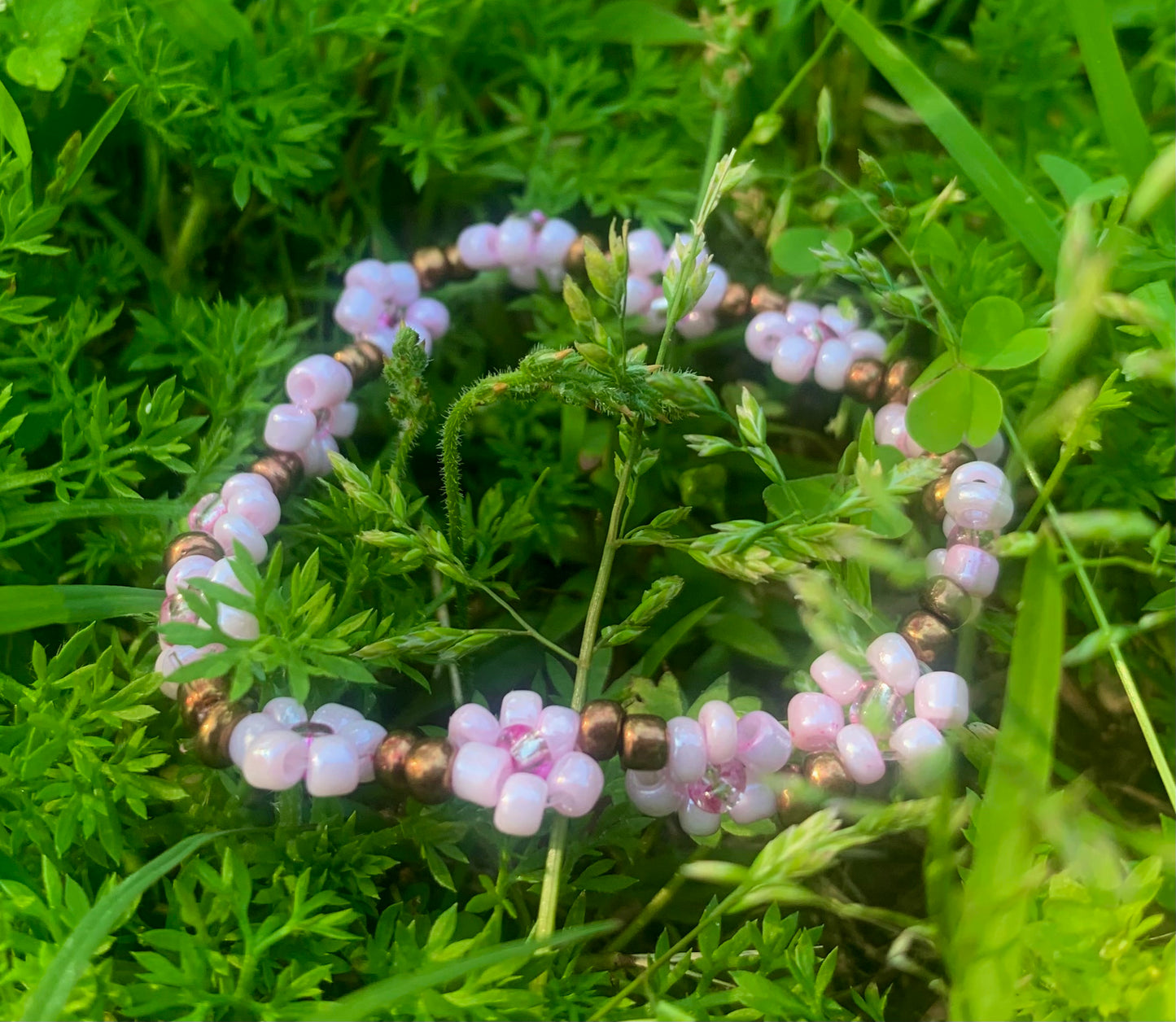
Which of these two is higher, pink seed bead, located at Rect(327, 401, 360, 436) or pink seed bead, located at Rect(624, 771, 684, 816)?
pink seed bead, located at Rect(327, 401, 360, 436)

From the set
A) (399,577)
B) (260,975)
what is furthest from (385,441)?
(260,975)

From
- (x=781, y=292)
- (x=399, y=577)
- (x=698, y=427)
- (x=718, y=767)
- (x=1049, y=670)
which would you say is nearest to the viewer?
(x=1049, y=670)

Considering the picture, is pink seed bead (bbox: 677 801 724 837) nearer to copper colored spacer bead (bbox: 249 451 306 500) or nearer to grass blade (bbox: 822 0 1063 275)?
copper colored spacer bead (bbox: 249 451 306 500)

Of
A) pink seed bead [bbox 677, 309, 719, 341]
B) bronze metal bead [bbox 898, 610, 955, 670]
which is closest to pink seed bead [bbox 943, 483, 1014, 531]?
bronze metal bead [bbox 898, 610, 955, 670]

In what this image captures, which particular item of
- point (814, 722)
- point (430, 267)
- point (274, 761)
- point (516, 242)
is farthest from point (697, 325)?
point (274, 761)

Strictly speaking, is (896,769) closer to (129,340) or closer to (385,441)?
(385,441)
